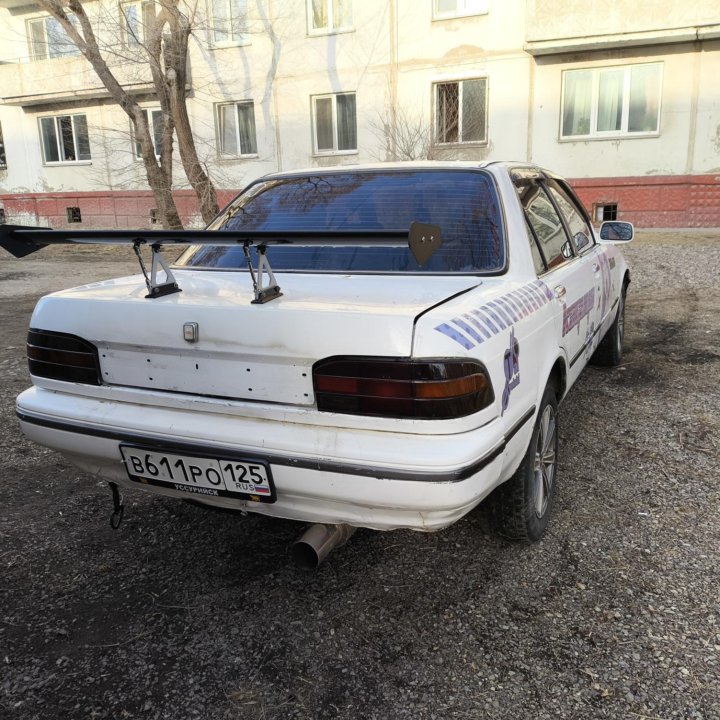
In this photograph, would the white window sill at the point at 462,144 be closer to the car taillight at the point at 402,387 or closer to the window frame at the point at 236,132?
the window frame at the point at 236,132

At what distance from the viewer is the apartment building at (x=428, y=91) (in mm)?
14602

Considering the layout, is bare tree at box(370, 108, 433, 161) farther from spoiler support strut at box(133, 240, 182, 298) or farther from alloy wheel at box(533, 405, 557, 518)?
spoiler support strut at box(133, 240, 182, 298)

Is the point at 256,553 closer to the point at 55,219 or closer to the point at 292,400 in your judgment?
the point at 292,400

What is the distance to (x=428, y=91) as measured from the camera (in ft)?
54.2

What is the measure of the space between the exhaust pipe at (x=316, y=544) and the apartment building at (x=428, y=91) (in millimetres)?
12929

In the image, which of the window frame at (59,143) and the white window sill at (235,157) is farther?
the window frame at (59,143)

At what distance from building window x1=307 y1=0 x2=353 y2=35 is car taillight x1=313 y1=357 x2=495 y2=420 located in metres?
17.2

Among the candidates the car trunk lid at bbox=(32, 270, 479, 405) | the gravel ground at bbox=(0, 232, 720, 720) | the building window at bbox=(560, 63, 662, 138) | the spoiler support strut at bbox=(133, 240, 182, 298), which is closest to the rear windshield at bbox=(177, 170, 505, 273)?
the car trunk lid at bbox=(32, 270, 479, 405)

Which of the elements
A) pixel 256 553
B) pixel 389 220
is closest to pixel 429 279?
pixel 389 220

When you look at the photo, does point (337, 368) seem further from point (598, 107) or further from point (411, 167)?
point (598, 107)

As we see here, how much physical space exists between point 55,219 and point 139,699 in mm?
22627

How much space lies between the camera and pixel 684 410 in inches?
170

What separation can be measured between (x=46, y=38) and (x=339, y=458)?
77.9 ft

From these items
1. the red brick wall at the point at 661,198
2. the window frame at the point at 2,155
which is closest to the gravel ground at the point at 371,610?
the red brick wall at the point at 661,198
